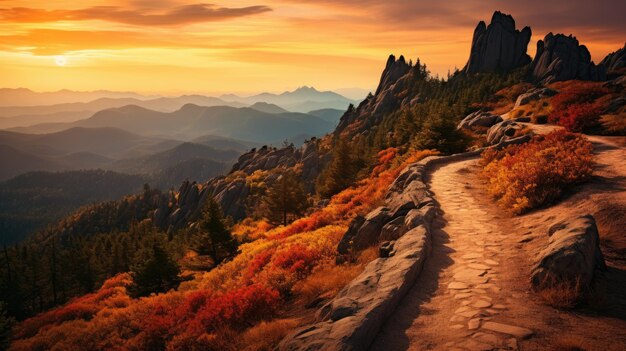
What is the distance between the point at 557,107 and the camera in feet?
94.4

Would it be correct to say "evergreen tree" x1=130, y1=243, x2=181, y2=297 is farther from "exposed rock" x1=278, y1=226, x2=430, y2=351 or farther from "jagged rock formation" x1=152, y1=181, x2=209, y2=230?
"jagged rock formation" x1=152, y1=181, x2=209, y2=230

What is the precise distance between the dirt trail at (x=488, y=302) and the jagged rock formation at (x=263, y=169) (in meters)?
80.0

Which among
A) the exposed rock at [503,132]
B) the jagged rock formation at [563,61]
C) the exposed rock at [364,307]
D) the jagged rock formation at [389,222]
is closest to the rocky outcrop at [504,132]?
the exposed rock at [503,132]

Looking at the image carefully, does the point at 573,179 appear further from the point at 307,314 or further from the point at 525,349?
the point at 307,314

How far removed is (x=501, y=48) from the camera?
137625 millimetres

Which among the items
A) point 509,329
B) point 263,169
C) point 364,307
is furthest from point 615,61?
point 364,307

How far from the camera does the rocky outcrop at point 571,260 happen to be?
23.9 ft

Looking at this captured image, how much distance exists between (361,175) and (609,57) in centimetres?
16784

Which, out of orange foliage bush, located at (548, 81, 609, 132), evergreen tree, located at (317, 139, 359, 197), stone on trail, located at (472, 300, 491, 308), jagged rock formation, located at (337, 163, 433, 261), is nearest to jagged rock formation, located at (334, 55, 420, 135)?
evergreen tree, located at (317, 139, 359, 197)

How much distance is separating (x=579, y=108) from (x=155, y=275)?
33865 millimetres

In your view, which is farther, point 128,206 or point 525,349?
point 128,206

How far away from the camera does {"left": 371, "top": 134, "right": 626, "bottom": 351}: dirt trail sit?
6141 millimetres

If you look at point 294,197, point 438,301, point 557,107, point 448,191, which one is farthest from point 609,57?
point 438,301

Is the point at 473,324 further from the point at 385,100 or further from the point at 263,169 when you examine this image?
the point at 385,100
